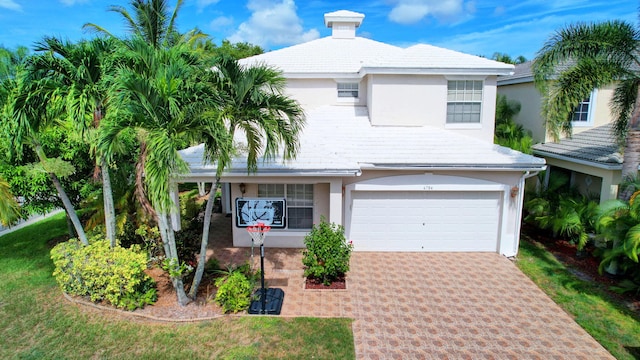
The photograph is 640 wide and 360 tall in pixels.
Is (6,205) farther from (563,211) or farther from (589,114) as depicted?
(589,114)

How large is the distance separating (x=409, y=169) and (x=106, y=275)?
8.94 metres

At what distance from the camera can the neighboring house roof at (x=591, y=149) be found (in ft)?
42.6

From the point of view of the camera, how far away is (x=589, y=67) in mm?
10875

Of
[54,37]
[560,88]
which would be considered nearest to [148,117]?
[54,37]

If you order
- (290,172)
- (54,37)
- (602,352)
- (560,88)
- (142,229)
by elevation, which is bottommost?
(602,352)

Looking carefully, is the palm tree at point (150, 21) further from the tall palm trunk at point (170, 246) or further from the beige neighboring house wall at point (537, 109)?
the beige neighboring house wall at point (537, 109)

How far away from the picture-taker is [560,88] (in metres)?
11.1

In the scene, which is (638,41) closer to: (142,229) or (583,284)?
(583,284)

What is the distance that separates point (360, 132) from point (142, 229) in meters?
7.95

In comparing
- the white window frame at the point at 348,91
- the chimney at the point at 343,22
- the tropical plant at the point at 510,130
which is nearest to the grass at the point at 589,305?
the tropical plant at the point at 510,130

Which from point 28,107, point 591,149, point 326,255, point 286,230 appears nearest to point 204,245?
point 326,255

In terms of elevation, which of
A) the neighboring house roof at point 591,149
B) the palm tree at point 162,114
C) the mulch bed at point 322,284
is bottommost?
the mulch bed at point 322,284

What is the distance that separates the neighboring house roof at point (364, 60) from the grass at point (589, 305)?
22.3ft

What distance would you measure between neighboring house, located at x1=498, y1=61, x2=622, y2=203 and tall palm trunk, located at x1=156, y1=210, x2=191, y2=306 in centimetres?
1264
